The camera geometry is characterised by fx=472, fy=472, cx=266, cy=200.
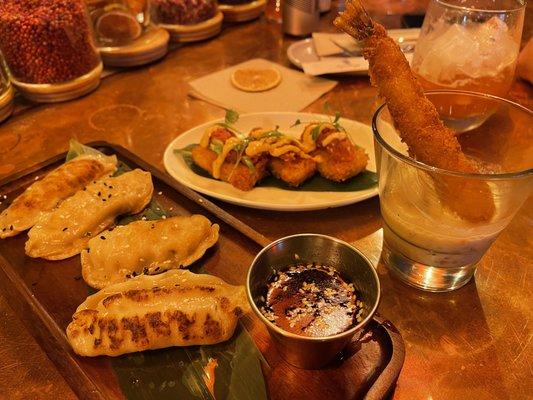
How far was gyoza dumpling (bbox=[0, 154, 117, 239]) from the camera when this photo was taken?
1737 mm

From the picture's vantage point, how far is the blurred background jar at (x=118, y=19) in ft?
9.75

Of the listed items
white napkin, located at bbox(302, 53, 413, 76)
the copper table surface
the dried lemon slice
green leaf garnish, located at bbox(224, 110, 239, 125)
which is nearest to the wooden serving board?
the copper table surface

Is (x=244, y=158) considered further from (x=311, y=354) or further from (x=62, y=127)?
(x=62, y=127)

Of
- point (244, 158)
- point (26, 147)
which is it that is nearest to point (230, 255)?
point (244, 158)

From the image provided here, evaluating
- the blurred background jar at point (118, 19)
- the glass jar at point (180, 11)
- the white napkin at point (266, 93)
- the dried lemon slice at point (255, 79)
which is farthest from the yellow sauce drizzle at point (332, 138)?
the glass jar at point (180, 11)

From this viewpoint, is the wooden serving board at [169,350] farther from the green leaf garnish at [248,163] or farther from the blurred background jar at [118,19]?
the blurred background jar at [118,19]

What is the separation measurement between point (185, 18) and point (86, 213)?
214 cm

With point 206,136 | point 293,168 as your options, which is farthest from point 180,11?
point 293,168

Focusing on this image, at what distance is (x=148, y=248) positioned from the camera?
64.1 inches

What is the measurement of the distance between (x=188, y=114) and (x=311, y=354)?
5.94ft

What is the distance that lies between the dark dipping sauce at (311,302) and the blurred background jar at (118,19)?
234cm

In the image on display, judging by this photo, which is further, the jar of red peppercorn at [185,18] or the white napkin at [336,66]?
the jar of red peppercorn at [185,18]

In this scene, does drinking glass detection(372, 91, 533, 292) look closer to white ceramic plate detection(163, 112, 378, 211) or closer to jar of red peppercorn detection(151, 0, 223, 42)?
white ceramic plate detection(163, 112, 378, 211)

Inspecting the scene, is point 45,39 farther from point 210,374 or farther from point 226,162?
point 210,374
